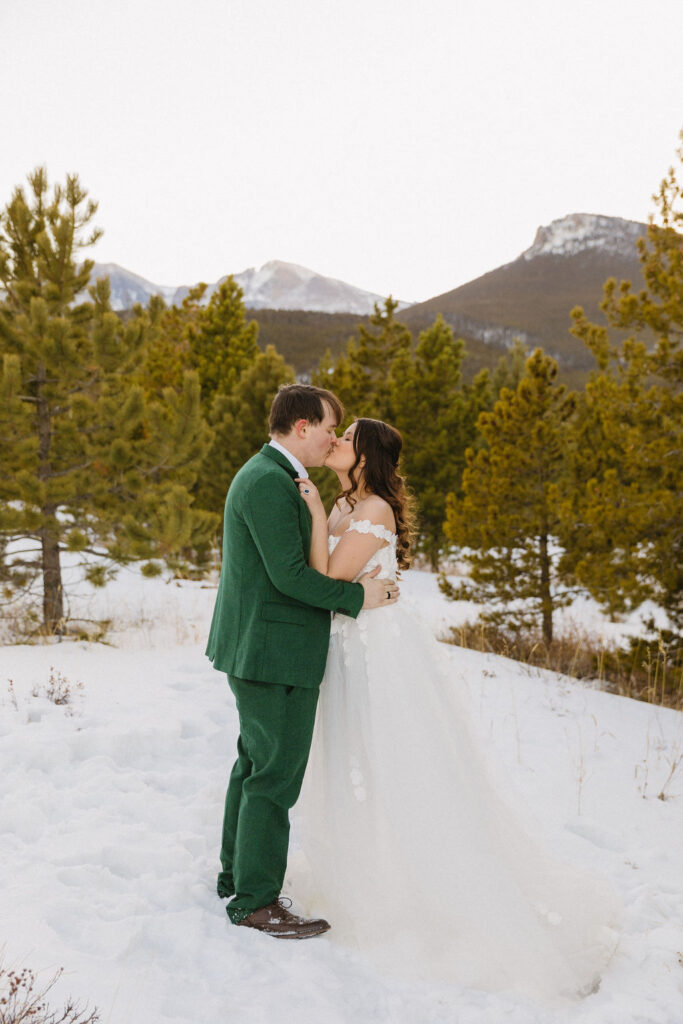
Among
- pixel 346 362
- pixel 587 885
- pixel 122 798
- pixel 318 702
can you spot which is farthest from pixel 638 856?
pixel 346 362

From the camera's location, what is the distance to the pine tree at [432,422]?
15.5 meters

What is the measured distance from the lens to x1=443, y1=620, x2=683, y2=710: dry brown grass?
7.25m

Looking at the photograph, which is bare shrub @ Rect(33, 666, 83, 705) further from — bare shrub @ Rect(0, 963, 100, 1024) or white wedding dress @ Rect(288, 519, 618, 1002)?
bare shrub @ Rect(0, 963, 100, 1024)

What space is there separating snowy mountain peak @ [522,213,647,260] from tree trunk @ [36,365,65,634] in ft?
588

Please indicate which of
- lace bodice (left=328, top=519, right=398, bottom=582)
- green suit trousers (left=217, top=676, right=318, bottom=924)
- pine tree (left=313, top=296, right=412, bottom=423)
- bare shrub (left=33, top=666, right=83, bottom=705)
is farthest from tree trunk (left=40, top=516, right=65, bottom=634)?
pine tree (left=313, top=296, right=412, bottom=423)

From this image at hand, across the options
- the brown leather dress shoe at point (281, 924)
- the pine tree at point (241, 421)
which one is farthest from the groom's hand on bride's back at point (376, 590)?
the pine tree at point (241, 421)

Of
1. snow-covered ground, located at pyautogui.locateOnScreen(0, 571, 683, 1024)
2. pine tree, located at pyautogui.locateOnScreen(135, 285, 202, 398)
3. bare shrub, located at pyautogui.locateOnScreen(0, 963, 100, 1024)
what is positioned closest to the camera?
bare shrub, located at pyautogui.locateOnScreen(0, 963, 100, 1024)

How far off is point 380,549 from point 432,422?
1330 cm

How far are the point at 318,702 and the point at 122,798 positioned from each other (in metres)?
1.47

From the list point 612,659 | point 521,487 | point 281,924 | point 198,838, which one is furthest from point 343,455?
point 521,487

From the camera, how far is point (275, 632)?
8.55 ft

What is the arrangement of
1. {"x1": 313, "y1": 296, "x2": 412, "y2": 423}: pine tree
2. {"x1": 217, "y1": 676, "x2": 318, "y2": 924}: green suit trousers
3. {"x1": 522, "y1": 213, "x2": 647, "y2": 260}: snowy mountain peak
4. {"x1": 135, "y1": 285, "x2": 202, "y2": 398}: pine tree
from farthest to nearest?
{"x1": 522, "y1": 213, "x2": 647, "y2": 260}: snowy mountain peak
{"x1": 135, "y1": 285, "x2": 202, "y2": 398}: pine tree
{"x1": 313, "y1": 296, "x2": 412, "y2": 423}: pine tree
{"x1": 217, "y1": 676, "x2": 318, "y2": 924}: green suit trousers

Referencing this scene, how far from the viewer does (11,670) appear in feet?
17.8

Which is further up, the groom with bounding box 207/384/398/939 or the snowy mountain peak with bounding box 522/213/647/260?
the snowy mountain peak with bounding box 522/213/647/260
